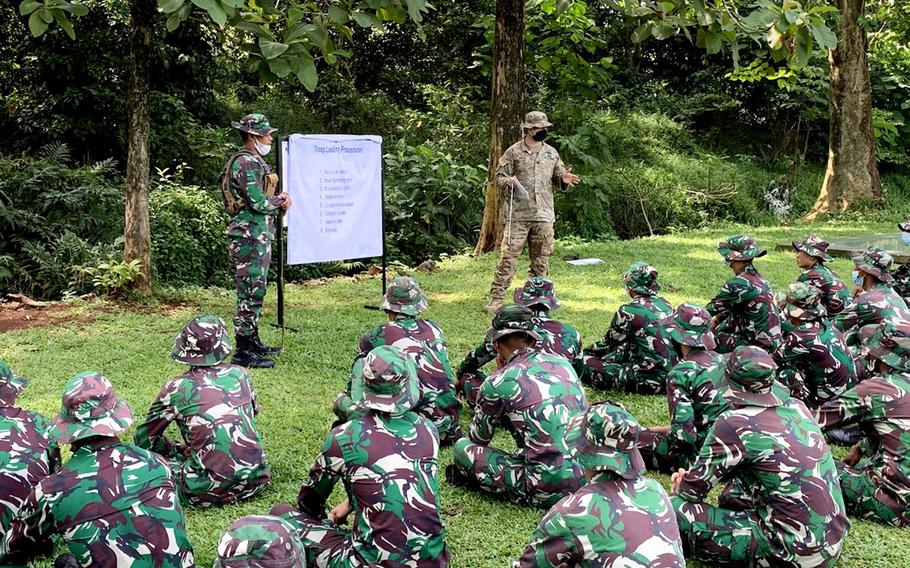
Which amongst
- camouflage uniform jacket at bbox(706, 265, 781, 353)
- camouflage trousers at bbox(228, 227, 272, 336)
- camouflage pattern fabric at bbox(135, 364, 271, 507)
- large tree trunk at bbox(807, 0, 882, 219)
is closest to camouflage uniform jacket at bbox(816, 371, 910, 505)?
camouflage uniform jacket at bbox(706, 265, 781, 353)

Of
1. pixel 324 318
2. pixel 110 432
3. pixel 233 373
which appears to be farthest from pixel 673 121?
pixel 110 432

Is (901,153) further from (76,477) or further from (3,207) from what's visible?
(76,477)

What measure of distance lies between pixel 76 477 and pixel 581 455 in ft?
6.80

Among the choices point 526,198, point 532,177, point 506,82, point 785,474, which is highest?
point 506,82

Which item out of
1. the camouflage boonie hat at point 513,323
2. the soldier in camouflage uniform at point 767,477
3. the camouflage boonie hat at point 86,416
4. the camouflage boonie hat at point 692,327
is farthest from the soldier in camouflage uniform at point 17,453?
the camouflage boonie hat at point 692,327

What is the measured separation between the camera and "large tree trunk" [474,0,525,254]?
1270 cm

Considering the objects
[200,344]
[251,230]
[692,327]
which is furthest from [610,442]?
[251,230]

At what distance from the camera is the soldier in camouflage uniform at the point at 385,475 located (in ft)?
12.9

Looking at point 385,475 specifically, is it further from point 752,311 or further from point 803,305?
point 752,311

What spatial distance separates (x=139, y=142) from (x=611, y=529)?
27.5ft

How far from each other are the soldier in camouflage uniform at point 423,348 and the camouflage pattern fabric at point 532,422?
65 centimetres

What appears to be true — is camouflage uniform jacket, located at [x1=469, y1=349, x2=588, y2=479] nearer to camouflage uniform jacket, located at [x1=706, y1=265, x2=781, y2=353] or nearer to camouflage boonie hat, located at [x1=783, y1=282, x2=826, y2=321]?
camouflage boonie hat, located at [x1=783, y1=282, x2=826, y2=321]

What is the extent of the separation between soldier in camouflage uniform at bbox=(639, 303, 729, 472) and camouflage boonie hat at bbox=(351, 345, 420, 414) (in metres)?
1.89

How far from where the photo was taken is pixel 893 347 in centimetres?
505
